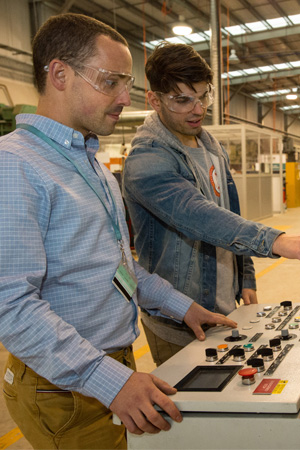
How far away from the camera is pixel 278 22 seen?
12.5m

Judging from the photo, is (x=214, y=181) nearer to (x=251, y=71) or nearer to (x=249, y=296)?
(x=249, y=296)

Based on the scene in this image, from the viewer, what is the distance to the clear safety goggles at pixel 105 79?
1196 millimetres

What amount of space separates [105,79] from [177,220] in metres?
0.50

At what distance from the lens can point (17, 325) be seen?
96 cm

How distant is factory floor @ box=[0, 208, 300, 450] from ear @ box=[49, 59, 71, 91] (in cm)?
198

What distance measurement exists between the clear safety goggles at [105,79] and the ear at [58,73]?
31 mm

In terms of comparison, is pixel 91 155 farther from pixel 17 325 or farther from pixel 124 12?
pixel 124 12

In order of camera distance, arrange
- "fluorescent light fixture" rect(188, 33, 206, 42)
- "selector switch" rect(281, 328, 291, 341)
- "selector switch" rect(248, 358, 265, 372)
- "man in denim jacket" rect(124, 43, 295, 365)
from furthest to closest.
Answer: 1. "fluorescent light fixture" rect(188, 33, 206, 42)
2. "man in denim jacket" rect(124, 43, 295, 365)
3. "selector switch" rect(281, 328, 291, 341)
4. "selector switch" rect(248, 358, 265, 372)

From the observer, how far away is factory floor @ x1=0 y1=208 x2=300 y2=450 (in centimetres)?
265

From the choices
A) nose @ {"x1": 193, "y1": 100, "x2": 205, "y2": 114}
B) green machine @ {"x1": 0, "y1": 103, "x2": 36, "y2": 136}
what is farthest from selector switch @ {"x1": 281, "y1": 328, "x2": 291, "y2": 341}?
green machine @ {"x1": 0, "y1": 103, "x2": 36, "y2": 136}

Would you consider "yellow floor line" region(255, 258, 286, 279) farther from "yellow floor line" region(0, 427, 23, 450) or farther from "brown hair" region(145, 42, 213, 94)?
"brown hair" region(145, 42, 213, 94)

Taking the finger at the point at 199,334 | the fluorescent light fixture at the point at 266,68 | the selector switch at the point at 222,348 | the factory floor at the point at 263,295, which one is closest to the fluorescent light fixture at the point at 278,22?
the fluorescent light fixture at the point at 266,68

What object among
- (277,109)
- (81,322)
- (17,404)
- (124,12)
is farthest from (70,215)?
(277,109)

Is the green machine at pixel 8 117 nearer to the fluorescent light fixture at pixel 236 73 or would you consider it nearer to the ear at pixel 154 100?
the ear at pixel 154 100
